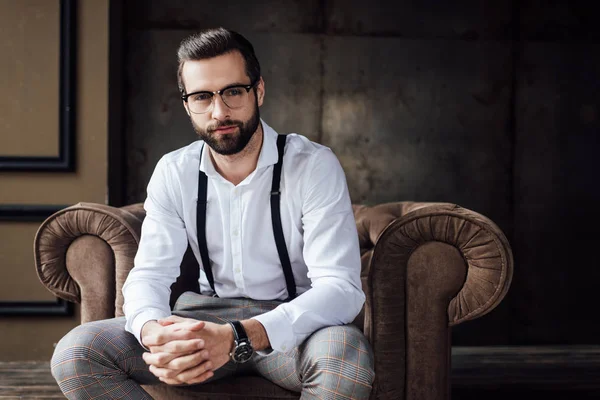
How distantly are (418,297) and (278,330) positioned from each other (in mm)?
453

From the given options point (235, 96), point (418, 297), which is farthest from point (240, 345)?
point (235, 96)

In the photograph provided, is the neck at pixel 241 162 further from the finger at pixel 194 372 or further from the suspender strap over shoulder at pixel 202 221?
the finger at pixel 194 372

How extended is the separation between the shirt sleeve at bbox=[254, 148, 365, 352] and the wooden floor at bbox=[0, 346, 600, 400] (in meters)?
1.20

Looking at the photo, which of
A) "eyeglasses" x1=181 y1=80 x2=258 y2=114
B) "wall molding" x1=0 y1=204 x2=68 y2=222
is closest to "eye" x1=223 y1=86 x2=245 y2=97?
"eyeglasses" x1=181 y1=80 x2=258 y2=114

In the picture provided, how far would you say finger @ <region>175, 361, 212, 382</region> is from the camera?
1.37 metres

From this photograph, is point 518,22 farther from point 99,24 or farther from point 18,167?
point 18,167

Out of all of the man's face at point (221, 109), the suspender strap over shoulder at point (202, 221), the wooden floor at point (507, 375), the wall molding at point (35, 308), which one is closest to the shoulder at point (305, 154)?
the man's face at point (221, 109)

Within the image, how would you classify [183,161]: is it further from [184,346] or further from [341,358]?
[341,358]

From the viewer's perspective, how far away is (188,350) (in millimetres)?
1349

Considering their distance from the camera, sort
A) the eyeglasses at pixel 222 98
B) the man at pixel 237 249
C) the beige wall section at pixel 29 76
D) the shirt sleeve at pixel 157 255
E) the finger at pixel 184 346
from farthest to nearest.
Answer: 1. the beige wall section at pixel 29 76
2. the eyeglasses at pixel 222 98
3. the shirt sleeve at pixel 157 255
4. the man at pixel 237 249
5. the finger at pixel 184 346

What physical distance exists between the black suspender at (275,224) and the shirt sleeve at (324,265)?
68 mm

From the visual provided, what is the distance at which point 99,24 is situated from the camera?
290 cm

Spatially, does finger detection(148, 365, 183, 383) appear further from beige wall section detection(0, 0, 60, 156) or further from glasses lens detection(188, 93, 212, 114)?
beige wall section detection(0, 0, 60, 156)

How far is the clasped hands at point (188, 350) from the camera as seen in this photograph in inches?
53.4
